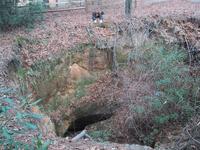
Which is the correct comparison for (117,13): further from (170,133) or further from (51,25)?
(170,133)

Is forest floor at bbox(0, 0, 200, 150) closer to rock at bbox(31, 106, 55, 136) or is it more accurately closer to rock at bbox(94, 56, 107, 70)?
rock at bbox(94, 56, 107, 70)

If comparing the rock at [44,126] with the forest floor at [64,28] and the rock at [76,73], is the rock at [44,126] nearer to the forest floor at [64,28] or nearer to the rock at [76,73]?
the forest floor at [64,28]

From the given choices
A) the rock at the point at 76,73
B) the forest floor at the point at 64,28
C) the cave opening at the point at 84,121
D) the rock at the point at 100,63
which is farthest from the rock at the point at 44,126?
the rock at the point at 100,63

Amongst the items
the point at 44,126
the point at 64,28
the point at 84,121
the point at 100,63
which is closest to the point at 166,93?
the point at 100,63

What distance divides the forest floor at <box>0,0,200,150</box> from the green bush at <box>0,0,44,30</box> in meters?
0.23

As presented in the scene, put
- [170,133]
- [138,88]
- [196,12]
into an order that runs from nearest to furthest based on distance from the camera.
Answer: [170,133] < [138,88] < [196,12]

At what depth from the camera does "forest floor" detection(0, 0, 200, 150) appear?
25.9ft

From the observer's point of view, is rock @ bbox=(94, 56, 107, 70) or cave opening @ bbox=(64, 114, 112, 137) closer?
rock @ bbox=(94, 56, 107, 70)

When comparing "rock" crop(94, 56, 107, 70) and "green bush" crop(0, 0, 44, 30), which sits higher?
"green bush" crop(0, 0, 44, 30)

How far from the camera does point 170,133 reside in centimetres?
700

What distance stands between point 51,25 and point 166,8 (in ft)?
12.8

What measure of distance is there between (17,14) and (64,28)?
1312 mm

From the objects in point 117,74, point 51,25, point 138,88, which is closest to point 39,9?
point 51,25

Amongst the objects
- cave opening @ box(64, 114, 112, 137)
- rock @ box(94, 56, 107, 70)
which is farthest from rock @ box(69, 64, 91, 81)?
cave opening @ box(64, 114, 112, 137)
